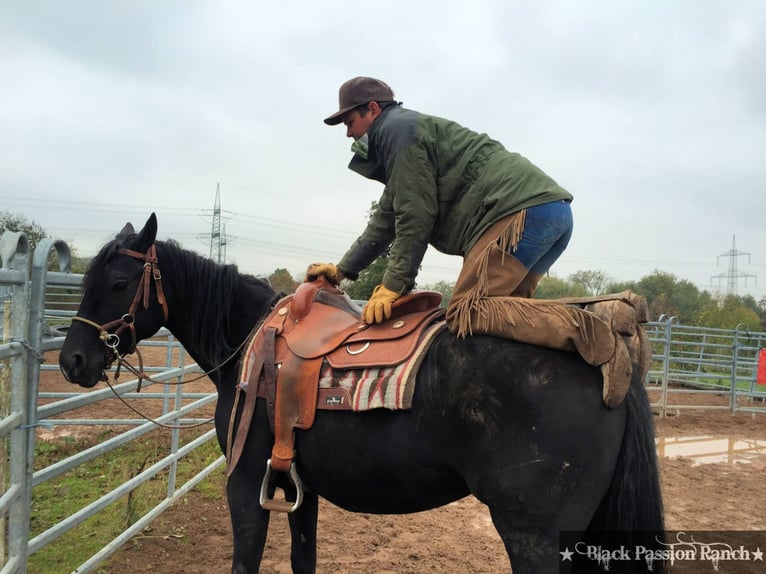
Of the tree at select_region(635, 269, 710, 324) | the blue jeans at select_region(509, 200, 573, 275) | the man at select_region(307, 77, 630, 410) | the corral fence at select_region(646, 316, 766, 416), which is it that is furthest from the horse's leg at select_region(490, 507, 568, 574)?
the tree at select_region(635, 269, 710, 324)

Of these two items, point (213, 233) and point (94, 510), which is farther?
point (213, 233)

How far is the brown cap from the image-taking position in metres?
2.49

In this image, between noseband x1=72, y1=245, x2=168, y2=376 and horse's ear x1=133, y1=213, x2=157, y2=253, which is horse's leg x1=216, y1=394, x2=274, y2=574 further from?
horse's ear x1=133, y1=213, x2=157, y2=253

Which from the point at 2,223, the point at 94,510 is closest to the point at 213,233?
the point at 2,223

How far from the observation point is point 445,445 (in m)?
2.01

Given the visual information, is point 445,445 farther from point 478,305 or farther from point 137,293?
point 137,293

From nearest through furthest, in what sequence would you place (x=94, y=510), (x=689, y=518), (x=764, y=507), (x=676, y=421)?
(x=94, y=510)
(x=689, y=518)
(x=764, y=507)
(x=676, y=421)

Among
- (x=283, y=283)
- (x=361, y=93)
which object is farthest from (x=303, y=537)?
(x=283, y=283)

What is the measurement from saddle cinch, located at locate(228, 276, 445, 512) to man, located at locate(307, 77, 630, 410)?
0.11m

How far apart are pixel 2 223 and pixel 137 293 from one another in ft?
119

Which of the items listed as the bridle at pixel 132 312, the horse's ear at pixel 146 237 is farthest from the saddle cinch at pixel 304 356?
the horse's ear at pixel 146 237

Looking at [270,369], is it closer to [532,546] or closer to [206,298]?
[206,298]

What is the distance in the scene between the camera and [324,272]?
2.76 meters

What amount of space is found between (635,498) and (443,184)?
1.46 m
